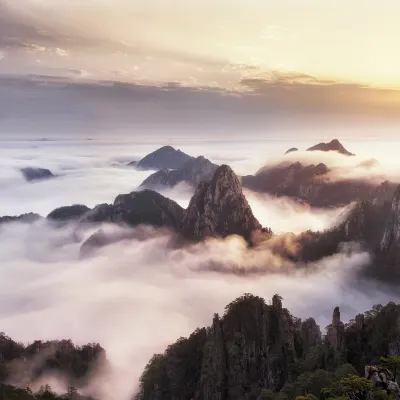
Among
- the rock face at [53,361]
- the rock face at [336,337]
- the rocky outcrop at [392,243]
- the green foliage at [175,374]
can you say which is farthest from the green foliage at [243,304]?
the rocky outcrop at [392,243]

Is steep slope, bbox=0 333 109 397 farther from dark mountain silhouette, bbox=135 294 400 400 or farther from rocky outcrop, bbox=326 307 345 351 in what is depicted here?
rocky outcrop, bbox=326 307 345 351

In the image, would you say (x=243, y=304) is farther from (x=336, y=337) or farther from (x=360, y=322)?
(x=360, y=322)

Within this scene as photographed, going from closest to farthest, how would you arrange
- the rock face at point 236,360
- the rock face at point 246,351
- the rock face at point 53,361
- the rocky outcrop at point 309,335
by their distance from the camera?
the rock face at point 246,351 → the rock face at point 236,360 → the rocky outcrop at point 309,335 → the rock face at point 53,361

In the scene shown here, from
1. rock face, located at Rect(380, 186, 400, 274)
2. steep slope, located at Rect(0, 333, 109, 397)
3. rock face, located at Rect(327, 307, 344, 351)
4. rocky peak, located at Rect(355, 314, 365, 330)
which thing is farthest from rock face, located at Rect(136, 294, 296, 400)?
rock face, located at Rect(380, 186, 400, 274)

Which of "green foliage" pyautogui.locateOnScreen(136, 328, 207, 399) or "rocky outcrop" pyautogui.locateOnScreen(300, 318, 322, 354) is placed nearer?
"green foliage" pyautogui.locateOnScreen(136, 328, 207, 399)

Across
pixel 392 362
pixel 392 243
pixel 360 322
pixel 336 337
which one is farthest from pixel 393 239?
pixel 392 362

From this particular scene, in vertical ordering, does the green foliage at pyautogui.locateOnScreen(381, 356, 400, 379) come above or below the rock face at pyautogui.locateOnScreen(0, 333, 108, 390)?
above

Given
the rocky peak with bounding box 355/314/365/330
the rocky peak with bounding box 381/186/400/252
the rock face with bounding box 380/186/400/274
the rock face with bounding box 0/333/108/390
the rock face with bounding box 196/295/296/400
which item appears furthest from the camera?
the rocky peak with bounding box 381/186/400/252

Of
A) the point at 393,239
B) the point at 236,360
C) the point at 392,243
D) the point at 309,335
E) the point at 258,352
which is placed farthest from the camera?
the point at 392,243

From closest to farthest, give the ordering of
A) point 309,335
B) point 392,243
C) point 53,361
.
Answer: point 309,335, point 53,361, point 392,243

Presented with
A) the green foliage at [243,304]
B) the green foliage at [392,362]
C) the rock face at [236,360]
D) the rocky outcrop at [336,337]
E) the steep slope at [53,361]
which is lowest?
the steep slope at [53,361]

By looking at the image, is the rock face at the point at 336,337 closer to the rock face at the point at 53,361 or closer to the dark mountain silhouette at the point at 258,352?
the dark mountain silhouette at the point at 258,352

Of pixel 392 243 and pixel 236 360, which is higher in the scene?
pixel 236 360

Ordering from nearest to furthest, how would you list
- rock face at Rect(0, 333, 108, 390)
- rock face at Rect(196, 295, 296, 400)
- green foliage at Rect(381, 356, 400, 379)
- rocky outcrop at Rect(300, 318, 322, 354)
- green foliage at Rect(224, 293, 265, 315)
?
green foliage at Rect(381, 356, 400, 379)
rock face at Rect(196, 295, 296, 400)
rocky outcrop at Rect(300, 318, 322, 354)
green foliage at Rect(224, 293, 265, 315)
rock face at Rect(0, 333, 108, 390)
